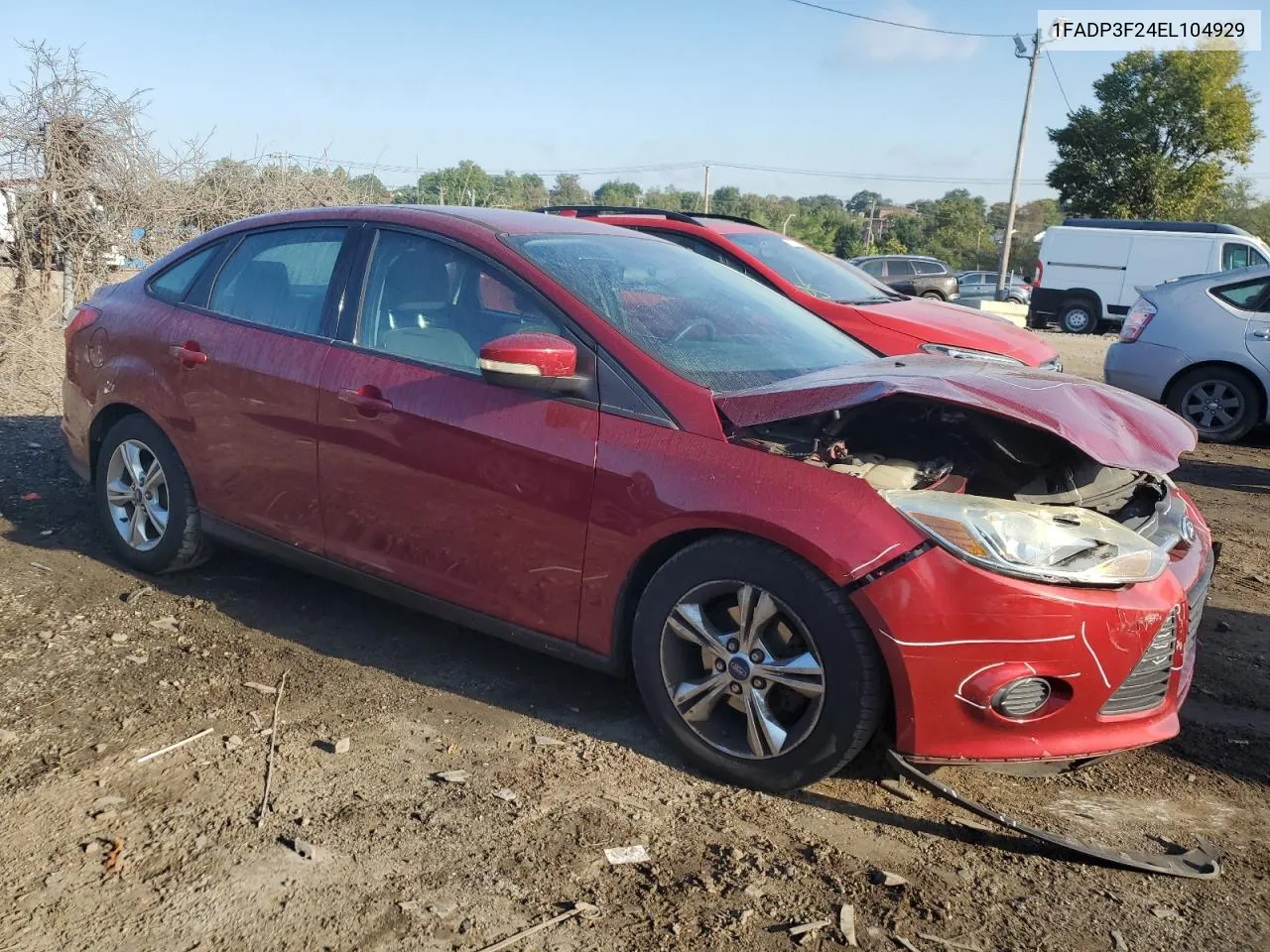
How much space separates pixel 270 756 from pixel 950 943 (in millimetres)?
1963

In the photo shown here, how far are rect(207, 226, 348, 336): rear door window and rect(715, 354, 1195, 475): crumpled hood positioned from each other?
1.80 metres

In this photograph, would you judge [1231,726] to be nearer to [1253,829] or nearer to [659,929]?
[1253,829]

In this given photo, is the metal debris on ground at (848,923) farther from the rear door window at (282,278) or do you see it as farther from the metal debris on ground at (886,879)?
the rear door window at (282,278)

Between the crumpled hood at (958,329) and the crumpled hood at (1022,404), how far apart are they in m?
3.84

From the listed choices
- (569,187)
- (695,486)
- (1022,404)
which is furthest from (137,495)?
(569,187)

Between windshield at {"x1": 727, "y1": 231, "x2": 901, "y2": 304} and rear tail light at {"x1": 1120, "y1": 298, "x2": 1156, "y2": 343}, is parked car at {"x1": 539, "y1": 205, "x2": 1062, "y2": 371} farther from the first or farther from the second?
rear tail light at {"x1": 1120, "y1": 298, "x2": 1156, "y2": 343}

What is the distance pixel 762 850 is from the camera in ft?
9.16

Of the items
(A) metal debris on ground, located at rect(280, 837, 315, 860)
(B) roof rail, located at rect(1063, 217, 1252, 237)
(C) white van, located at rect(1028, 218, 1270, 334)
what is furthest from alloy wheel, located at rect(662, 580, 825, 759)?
(B) roof rail, located at rect(1063, 217, 1252, 237)

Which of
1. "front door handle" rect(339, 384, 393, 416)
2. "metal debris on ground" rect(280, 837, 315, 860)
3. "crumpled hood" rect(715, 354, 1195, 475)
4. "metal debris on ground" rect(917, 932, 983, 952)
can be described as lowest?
"metal debris on ground" rect(280, 837, 315, 860)

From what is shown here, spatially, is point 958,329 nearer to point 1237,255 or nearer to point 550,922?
point 550,922

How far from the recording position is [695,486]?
3090 mm

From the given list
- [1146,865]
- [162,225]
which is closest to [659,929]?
[1146,865]

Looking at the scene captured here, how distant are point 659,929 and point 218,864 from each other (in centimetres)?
109

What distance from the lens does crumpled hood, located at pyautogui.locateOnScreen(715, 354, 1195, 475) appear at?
3014 mm
